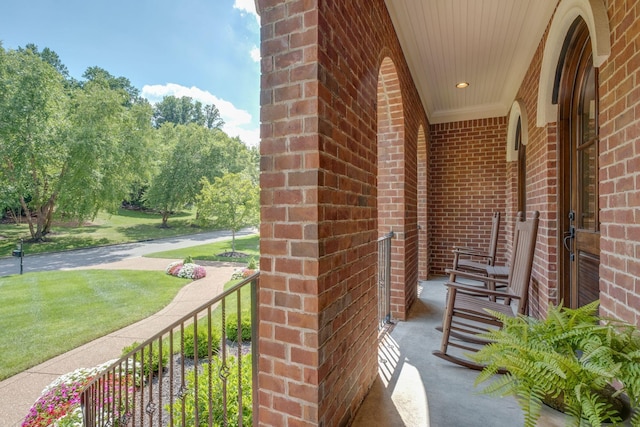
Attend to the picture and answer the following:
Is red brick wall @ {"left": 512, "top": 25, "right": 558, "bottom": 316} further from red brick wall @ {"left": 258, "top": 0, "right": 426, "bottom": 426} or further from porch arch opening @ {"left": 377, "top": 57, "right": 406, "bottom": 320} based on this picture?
red brick wall @ {"left": 258, "top": 0, "right": 426, "bottom": 426}

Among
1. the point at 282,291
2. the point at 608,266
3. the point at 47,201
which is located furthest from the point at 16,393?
the point at 47,201

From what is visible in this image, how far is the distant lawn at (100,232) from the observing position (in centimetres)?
1255

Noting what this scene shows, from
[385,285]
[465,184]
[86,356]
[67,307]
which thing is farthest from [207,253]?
[385,285]

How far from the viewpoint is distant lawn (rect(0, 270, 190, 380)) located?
4.81 meters

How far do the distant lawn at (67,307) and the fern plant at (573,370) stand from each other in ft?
19.5

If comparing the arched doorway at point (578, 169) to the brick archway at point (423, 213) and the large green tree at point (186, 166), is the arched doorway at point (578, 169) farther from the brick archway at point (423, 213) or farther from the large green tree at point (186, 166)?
the large green tree at point (186, 166)

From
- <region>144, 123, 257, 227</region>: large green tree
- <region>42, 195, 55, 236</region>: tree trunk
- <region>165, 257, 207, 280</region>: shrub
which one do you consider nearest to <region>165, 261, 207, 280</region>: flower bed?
<region>165, 257, 207, 280</region>: shrub

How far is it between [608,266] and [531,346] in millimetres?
1019

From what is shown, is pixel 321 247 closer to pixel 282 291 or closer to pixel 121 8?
pixel 282 291

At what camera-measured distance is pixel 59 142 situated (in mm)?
10562

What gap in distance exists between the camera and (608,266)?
145 cm

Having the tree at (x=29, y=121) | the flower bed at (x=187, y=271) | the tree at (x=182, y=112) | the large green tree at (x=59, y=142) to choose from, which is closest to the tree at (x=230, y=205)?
the flower bed at (x=187, y=271)

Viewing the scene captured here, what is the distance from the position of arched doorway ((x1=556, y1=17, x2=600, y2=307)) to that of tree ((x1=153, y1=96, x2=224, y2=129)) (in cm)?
3326

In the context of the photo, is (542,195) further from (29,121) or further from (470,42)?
(29,121)
